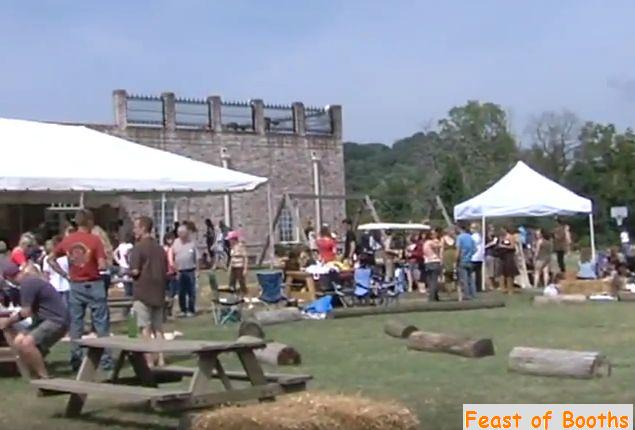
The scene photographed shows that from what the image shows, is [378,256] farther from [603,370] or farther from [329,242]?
[603,370]

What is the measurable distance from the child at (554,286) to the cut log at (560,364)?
12020mm

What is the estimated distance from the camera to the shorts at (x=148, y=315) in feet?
47.2

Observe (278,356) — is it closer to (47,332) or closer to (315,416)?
(47,332)

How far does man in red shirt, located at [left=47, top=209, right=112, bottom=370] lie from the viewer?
1429 cm

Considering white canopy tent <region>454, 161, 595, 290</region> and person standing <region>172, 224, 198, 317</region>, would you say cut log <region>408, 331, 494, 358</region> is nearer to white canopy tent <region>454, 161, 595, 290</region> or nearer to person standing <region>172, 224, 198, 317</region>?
person standing <region>172, 224, 198, 317</region>

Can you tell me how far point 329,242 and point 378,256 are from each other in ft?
17.4

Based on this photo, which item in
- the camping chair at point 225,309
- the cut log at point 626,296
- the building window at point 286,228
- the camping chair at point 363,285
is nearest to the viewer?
the camping chair at point 225,309

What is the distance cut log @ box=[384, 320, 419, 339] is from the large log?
12.6 ft

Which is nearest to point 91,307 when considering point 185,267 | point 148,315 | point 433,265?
point 148,315

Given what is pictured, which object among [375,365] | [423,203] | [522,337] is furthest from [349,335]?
[423,203]

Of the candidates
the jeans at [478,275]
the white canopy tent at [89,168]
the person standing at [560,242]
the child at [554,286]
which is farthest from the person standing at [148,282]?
the person standing at [560,242]

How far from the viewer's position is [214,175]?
2136cm

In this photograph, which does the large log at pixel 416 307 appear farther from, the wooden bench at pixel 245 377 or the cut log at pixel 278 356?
the wooden bench at pixel 245 377

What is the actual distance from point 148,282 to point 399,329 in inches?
178
